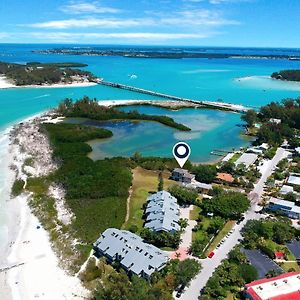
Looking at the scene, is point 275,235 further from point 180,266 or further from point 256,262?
point 180,266

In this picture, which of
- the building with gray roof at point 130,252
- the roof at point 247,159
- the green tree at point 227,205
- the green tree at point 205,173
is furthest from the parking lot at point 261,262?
the roof at point 247,159

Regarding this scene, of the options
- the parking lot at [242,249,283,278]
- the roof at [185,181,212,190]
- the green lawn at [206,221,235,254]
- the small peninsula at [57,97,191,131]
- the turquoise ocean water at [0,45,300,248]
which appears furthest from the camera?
the small peninsula at [57,97,191,131]

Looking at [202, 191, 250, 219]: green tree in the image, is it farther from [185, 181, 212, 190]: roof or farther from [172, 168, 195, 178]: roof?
[172, 168, 195, 178]: roof

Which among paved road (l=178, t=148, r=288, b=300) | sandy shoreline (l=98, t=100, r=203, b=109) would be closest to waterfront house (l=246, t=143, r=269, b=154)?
paved road (l=178, t=148, r=288, b=300)

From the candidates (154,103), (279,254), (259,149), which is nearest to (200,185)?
(279,254)

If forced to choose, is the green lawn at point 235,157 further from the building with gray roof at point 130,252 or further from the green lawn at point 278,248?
the building with gray roof at point 130,252

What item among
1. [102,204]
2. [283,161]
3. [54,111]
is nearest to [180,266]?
[102,204]

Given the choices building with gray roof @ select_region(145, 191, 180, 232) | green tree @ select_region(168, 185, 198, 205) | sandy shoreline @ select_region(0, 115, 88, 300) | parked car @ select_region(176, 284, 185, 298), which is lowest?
sandy shoreline @ select_region(0, 115, 88, 300)
